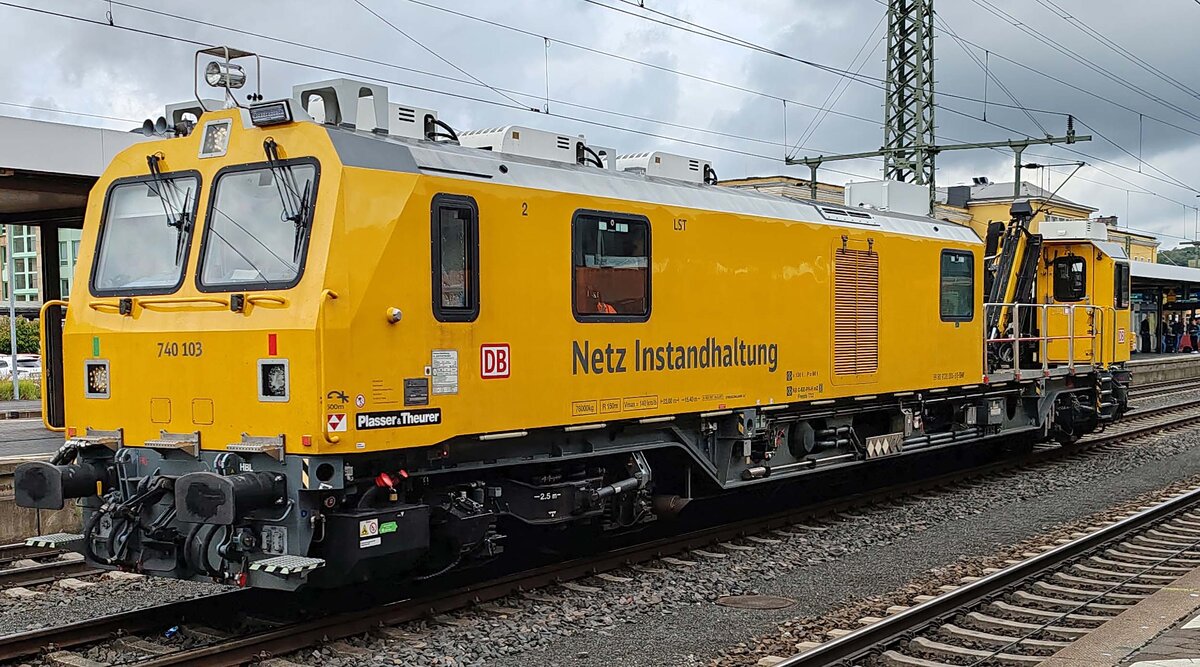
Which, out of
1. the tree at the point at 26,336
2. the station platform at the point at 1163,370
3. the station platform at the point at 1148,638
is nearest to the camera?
the station platform at the point at 1148,638

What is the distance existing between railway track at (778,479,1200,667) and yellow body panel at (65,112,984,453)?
278cm

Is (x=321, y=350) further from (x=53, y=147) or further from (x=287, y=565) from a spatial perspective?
(x=53, y=147)

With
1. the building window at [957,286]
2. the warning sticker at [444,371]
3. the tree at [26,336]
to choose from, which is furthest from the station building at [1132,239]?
the tree at [26,336]

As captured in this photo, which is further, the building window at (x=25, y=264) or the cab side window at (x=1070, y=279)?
the building window at (x=25, y=264)

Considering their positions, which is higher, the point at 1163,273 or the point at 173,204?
the point at 1163,273

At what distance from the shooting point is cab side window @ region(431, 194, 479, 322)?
305 inches

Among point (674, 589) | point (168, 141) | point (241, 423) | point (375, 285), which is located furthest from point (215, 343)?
point (674, 589)

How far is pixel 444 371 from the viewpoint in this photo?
25.5ft

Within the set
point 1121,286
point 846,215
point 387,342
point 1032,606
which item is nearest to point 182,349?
point 387,342

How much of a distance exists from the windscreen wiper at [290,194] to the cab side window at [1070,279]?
580 inches

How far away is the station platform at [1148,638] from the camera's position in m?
6.64

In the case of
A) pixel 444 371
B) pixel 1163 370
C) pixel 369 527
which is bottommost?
pixel 1163 370

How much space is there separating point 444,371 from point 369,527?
45.6 inches

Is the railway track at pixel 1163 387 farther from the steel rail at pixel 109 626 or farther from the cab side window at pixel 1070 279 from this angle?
the steel rail at pixel 109 626
